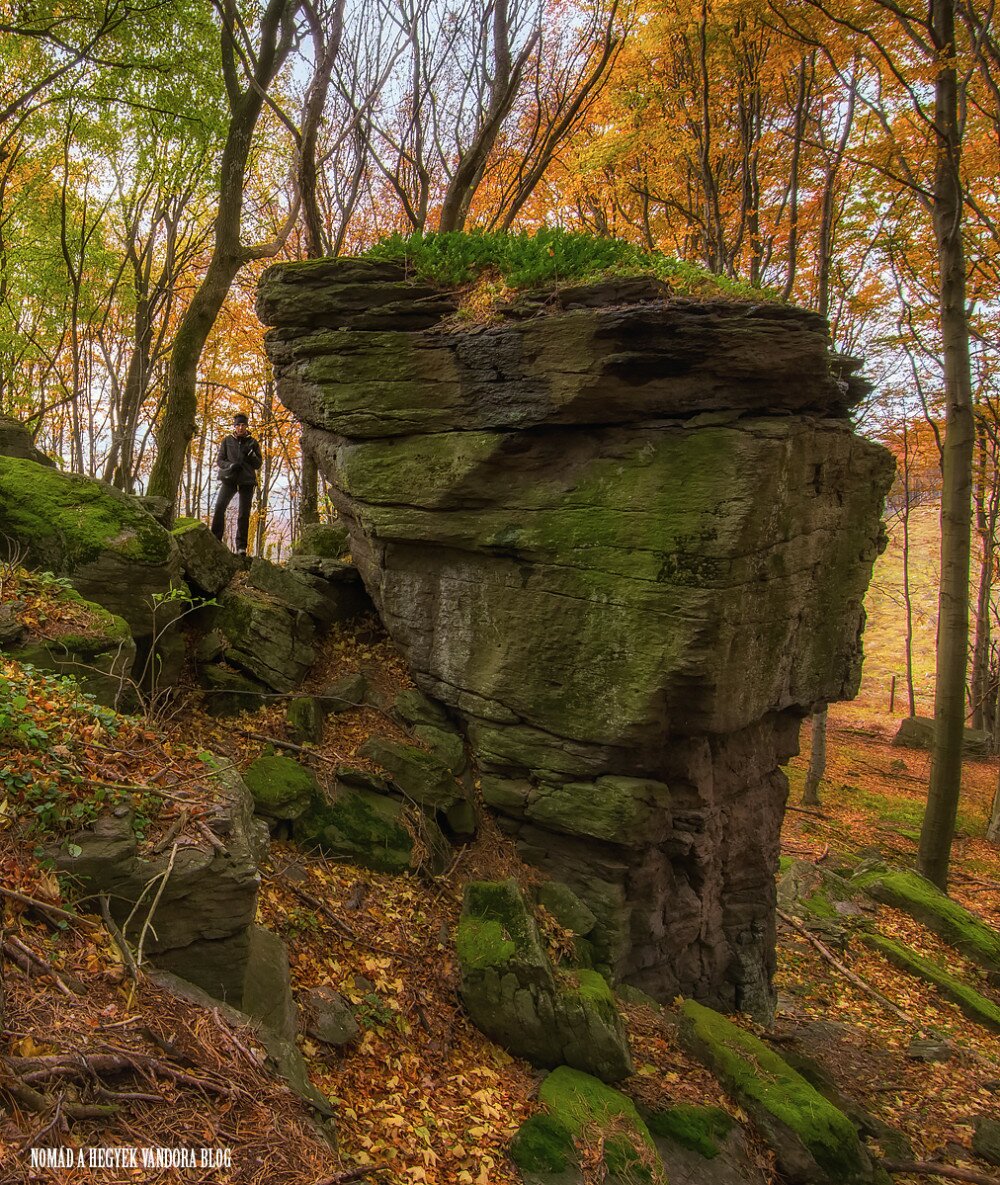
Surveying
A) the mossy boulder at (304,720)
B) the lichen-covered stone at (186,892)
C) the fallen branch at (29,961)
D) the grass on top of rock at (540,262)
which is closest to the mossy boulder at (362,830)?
the mossy boulder at (304,720)

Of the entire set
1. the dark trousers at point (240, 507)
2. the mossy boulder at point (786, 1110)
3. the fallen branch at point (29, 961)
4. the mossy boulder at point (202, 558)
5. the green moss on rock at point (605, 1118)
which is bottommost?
the mossy boulder at point (786, 1110)

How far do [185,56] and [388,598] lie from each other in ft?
32.3

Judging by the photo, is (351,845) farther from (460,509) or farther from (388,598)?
(460,509)

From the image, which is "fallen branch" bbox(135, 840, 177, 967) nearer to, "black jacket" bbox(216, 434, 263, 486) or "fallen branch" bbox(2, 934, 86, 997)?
"fallen branch" bbox(2, 934, 86, 997)

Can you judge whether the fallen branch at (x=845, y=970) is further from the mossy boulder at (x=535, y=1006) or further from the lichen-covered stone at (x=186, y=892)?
the lichen-covered stone at (x=186, y=892)

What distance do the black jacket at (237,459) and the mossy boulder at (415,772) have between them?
206 inches

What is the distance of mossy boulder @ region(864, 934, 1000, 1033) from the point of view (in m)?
10.9

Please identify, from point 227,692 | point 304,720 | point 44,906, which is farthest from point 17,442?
point 44,906

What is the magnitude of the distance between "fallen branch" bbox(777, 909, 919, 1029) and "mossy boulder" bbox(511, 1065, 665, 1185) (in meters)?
7.23

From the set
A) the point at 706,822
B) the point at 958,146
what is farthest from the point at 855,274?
the point at 706,822

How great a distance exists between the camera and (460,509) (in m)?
8.55

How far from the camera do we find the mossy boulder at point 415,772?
8.31 m

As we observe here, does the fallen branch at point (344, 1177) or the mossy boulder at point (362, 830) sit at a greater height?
the mossy boulder at point (362, 830)

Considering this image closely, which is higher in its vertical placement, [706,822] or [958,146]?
[958,146]
